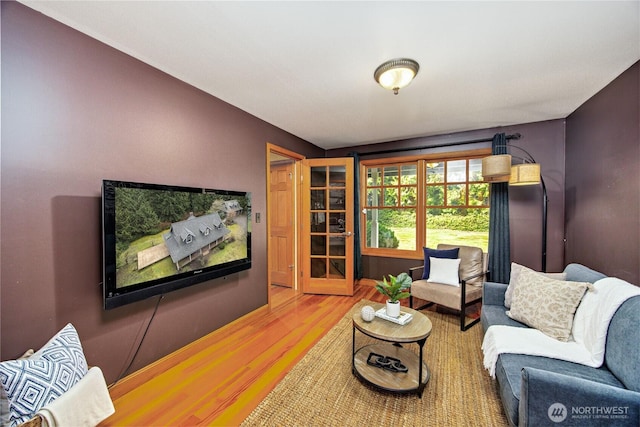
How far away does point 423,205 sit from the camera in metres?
3.85

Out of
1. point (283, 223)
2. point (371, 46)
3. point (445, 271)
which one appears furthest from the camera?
point (283, 223)

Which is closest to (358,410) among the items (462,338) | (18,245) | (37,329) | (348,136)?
(462,338)

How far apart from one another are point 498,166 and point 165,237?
327 centimetres

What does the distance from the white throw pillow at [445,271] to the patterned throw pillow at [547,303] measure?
0.97m

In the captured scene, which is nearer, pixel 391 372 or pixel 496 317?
pixel 391 372

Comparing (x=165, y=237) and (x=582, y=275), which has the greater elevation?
(x=165, y=237)

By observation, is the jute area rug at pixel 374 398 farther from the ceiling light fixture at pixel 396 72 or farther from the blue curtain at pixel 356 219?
the ceiling light fixture at pixel 396 72

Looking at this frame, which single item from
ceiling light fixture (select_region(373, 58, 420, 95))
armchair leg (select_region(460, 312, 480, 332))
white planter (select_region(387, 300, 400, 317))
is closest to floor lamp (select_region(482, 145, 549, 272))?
armchair leg (select_region(460, 312, 480, 332))

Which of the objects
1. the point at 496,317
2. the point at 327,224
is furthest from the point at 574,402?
the point at 327,224

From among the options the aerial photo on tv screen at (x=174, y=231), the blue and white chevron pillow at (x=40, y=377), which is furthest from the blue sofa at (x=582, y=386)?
the aerial photo on tv screen at (x=174, y=231)

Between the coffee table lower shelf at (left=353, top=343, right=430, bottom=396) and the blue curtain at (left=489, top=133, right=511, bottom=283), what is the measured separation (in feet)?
6.26

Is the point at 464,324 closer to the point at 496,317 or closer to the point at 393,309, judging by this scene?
the point at 496,317

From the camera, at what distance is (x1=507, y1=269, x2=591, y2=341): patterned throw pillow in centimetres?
167

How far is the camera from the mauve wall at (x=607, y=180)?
6.41 ft
